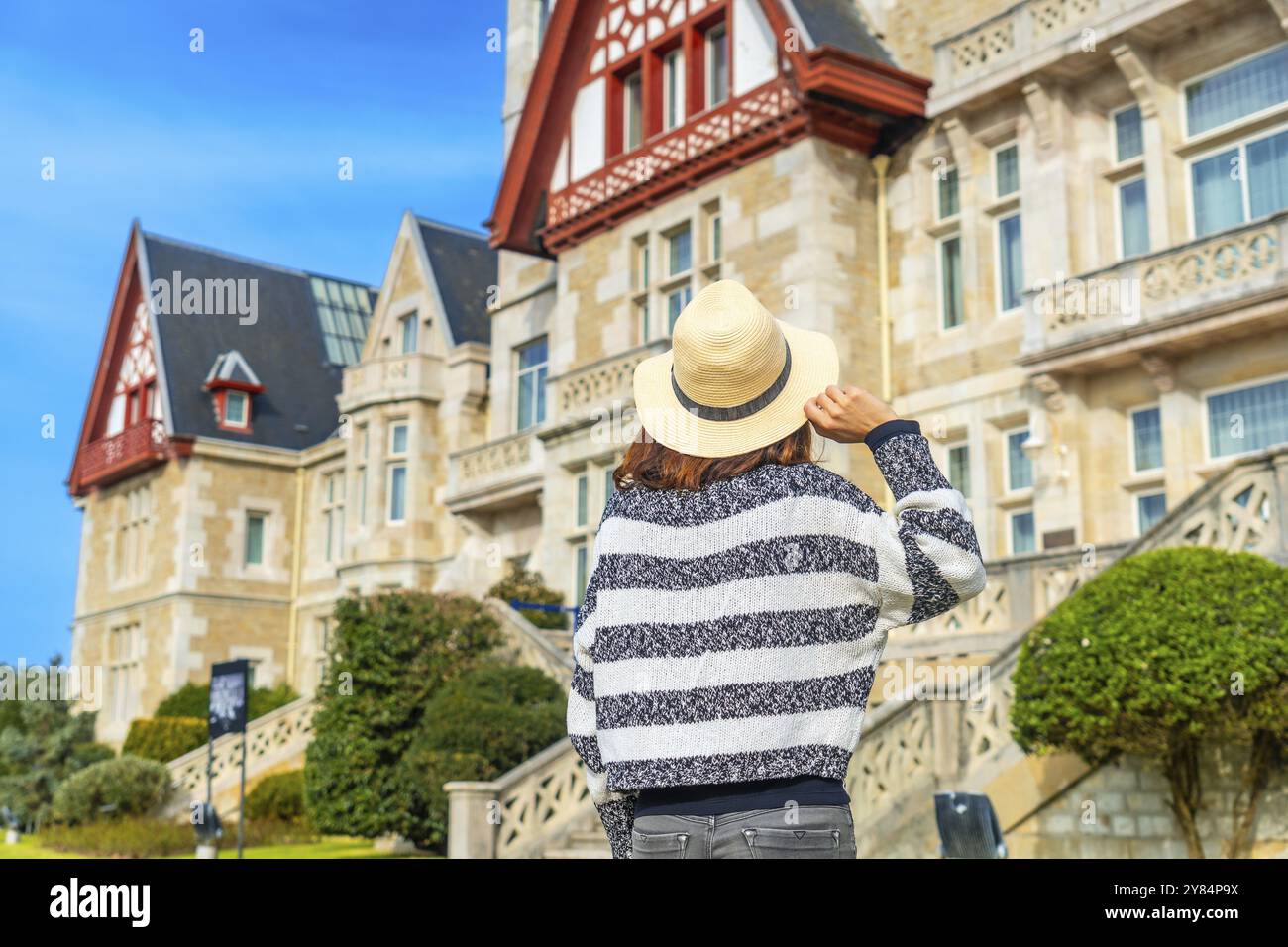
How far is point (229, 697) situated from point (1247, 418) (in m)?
11.3

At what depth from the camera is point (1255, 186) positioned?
15047 mm

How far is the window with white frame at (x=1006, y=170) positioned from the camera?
58.2 ft

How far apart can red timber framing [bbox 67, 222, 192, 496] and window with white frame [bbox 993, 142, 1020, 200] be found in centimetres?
2283

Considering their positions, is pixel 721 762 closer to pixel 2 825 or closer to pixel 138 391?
pixel 2 825

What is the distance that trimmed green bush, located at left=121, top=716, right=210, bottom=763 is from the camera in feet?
88.9

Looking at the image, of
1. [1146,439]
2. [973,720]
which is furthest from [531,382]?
[973,720]

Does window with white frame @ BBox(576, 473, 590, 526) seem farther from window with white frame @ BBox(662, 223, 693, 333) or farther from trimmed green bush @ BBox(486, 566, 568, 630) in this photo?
window with white frame @ BBox(662, 223, 693, 333)

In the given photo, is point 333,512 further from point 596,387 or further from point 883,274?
point 883,274

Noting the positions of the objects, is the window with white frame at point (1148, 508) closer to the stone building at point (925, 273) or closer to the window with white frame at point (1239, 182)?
the stone building at point (925, 273)

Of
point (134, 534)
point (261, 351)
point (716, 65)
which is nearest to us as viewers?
point (716, 65)

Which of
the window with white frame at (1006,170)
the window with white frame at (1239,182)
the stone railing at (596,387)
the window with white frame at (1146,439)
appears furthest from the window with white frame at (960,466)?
the stone railing at (596,387)

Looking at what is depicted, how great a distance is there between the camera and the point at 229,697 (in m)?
15.2

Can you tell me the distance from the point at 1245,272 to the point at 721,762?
43.0 ft
